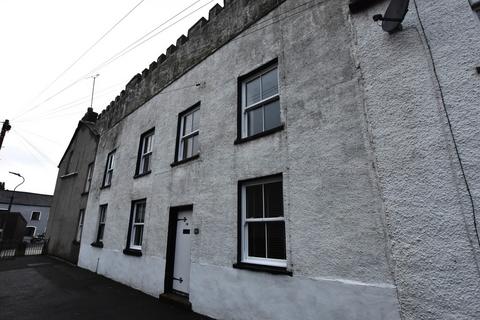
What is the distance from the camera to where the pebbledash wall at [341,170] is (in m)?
3.15

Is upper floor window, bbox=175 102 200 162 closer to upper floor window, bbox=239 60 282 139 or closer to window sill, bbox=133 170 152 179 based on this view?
window sill, bbox=133 170 152 179

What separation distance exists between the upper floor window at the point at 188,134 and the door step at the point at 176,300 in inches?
152

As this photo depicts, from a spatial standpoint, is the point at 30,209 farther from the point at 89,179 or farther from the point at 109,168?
the point at 109,168

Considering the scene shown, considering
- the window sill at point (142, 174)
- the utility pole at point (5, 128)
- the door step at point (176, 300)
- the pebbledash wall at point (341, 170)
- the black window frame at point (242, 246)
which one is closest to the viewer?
the pebbledash wall at point (341, 170)

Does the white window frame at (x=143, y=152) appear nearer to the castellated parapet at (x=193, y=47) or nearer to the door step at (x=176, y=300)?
the castellated parapet at (x=193, y=47)

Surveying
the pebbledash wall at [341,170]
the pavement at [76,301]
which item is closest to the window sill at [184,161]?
the pebbledash wall at [341,170]

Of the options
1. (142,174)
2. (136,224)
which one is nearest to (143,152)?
(142,174)

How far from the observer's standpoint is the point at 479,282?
2.77 metres

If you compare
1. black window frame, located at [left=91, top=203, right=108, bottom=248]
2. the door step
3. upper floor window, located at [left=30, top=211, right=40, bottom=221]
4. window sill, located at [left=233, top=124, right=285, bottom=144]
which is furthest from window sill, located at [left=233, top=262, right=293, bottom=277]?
upper floor window, located at [left=30, top=211, right=40, bottom=221]

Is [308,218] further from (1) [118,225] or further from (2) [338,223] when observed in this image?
(1) [118,225]

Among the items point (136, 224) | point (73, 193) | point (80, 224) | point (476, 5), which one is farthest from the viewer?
point (73, 193)

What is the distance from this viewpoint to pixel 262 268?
482 cm

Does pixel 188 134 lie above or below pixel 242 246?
above

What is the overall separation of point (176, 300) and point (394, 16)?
7556 mm
